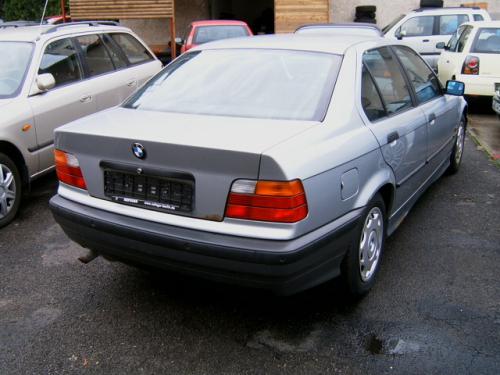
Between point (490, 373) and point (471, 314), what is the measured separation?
0.60 m

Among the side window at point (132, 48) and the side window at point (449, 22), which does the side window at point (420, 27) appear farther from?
the side window at point (132, 48)

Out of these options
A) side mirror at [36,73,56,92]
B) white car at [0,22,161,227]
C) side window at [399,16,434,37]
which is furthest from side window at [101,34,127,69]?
side window at [399,16,434,37]

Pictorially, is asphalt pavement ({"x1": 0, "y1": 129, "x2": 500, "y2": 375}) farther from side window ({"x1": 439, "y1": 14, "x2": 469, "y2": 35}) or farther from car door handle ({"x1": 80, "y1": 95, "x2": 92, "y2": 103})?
side window ({"x1": 439, "y1": 14, "x2": 469, "y2": 35})

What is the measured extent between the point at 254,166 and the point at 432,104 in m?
2.56

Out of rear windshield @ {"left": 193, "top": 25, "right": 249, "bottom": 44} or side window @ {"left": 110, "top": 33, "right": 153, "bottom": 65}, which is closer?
side window @ {"left": 110, "top": 33, "right": 153, "bottom": 65}

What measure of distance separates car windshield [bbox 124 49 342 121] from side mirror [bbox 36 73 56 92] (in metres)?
1.81

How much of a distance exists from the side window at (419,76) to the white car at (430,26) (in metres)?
8.13

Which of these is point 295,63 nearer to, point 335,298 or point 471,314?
point 335,298

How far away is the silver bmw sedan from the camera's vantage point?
106 inches

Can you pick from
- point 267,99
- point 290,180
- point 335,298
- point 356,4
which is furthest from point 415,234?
point 356,4

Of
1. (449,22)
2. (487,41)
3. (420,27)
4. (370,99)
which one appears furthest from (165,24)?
(370,99)

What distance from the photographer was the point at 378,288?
3691 millimetres

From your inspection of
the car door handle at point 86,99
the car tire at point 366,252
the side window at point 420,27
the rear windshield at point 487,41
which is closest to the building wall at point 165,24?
the side window at point 420,27

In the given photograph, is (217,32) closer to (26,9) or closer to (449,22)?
(449,22)
